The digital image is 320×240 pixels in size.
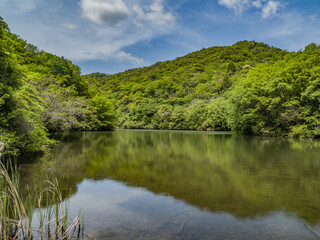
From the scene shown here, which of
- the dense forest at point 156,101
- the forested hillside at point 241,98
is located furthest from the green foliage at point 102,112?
the forested hillside at point 241,98

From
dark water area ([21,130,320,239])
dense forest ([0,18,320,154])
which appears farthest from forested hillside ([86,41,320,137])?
dark water area ([21,130,320,239])

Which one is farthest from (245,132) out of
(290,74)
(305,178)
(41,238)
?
(41,238)

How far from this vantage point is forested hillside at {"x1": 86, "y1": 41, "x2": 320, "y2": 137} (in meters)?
25.3

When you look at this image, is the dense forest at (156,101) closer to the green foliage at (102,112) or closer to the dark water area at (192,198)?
the green foliage at (102,112)

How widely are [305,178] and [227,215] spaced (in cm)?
468

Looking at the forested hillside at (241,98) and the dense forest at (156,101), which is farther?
the forested hillside at (241,98)

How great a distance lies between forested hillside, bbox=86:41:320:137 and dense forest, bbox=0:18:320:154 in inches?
4.3

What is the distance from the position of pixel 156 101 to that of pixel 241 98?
121ft

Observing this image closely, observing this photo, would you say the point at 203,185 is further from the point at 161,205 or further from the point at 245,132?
the point at 245,132

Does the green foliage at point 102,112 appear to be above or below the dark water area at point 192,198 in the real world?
above

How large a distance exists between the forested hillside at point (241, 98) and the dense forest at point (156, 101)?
110 mm

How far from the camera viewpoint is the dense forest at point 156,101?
991 centimetres

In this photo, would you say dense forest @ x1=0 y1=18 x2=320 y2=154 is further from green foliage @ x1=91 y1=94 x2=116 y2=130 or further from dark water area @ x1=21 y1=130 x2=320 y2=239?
dark water area @ x1=21 y1=130 x2=320 y2=239

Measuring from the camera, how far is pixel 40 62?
3097cm
